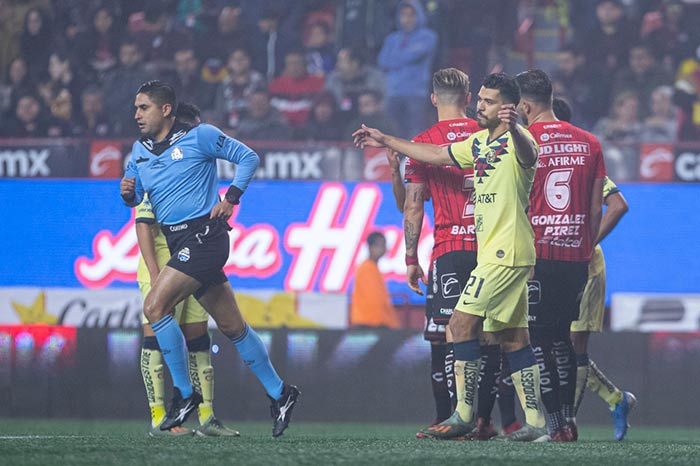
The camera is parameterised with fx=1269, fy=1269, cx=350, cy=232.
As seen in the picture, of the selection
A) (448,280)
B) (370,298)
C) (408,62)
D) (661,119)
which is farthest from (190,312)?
(661,119)

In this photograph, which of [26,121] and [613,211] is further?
[26,121]

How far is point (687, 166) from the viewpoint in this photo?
43.8 feet

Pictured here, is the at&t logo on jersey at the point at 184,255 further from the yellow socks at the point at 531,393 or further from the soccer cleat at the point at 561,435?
the soccer cleat at the point at 561,435

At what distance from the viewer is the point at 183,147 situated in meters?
6.96

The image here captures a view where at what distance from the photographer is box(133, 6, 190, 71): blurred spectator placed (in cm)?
1574

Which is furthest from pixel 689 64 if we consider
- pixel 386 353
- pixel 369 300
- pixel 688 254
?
pixel 386 353

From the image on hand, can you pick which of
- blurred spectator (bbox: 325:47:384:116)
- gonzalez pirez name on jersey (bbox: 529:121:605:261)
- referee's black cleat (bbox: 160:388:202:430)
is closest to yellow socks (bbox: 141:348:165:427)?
referee's black cleat (bbox: 160:388:202:430)

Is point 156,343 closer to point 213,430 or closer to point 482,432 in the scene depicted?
point 213,430

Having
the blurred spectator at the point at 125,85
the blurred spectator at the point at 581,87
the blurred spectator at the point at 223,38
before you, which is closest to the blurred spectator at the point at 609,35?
the blurred spectator at the point at 581,87

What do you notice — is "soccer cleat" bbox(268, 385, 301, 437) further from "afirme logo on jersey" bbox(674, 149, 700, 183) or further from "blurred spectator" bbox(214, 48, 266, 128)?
"blurred spectator" bbox(214, 48, 266, 128)

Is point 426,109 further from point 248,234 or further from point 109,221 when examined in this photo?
point 109,221

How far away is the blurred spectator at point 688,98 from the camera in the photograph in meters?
14.6

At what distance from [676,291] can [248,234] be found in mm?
4592

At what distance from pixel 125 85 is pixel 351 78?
2.76m
